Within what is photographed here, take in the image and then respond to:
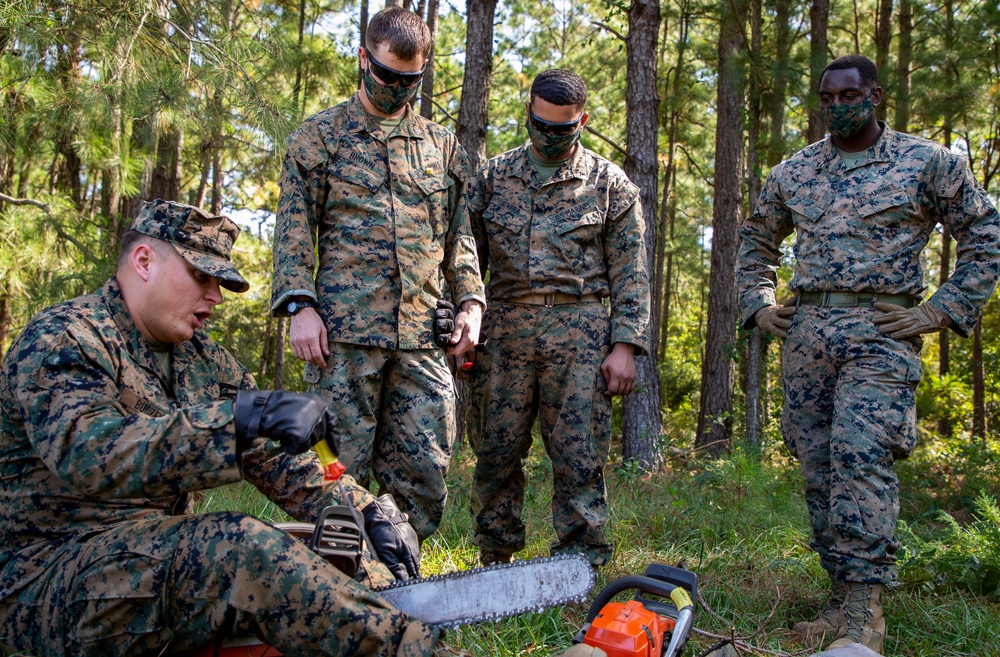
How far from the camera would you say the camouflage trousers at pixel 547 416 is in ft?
12.0

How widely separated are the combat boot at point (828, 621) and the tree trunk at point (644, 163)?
128 inches

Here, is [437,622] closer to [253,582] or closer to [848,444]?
[253,582]

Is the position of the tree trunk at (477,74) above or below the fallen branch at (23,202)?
above

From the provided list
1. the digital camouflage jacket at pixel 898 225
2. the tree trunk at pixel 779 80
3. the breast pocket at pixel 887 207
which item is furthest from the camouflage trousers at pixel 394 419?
the tree trunk at pixel 779 80

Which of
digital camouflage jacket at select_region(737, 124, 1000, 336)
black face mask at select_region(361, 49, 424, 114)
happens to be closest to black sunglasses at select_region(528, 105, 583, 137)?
black face mask at select_region(361, 49, 424, 114)

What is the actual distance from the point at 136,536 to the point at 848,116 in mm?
3333

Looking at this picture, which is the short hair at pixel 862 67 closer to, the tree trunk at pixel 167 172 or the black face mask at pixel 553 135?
the black face mask at pixel 553 135

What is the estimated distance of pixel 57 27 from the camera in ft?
19.8

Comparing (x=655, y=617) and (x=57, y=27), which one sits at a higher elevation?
(x=57, y=27)

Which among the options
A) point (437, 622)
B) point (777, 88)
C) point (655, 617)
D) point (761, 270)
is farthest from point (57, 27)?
point (777, 88)

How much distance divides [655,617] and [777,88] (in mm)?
7712

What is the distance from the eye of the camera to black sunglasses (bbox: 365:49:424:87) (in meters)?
3.29

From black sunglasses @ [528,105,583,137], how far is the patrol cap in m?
1.68

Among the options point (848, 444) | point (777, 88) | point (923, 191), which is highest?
point (777, 88)
